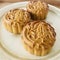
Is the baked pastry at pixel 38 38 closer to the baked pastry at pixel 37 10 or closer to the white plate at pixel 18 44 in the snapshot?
the white plate at pixel 18 44

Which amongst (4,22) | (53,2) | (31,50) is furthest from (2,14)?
(53,2)

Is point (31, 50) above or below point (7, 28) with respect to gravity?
below

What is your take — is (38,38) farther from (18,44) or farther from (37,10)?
(37,10)

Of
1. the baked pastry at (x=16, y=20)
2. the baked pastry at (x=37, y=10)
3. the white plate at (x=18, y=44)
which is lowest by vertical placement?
the white plate at (x=18, y=44)

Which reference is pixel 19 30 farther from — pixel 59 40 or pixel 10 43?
pixel 59 40

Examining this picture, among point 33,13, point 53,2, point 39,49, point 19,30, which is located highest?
point 53,2

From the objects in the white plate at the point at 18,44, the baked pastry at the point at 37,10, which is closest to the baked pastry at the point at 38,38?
the white plate at the point at 18,44
